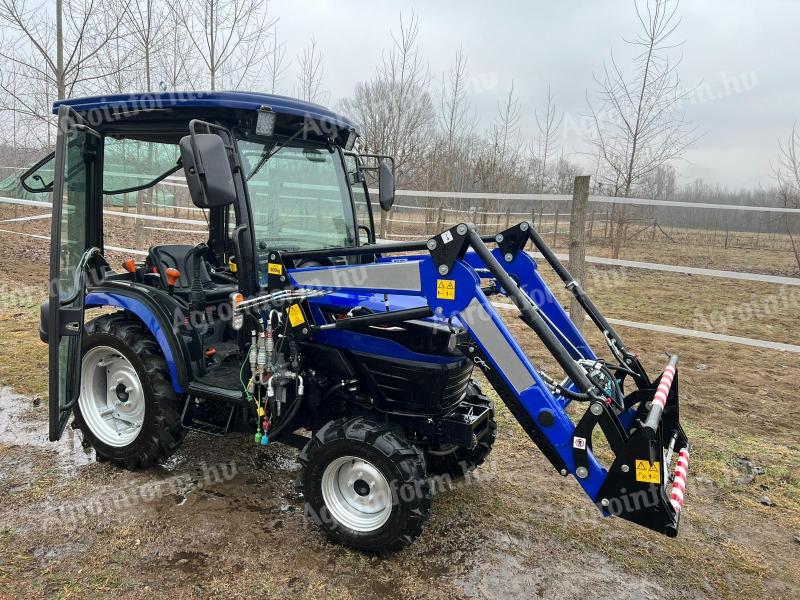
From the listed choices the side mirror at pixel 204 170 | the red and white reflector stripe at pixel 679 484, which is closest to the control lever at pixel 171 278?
the side mirror at pixel 204 170

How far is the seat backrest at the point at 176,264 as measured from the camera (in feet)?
12.3

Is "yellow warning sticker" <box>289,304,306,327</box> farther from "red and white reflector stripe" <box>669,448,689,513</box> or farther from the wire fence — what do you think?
the wire fence

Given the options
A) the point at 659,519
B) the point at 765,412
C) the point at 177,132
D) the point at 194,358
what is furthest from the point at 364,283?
the point at 765,412

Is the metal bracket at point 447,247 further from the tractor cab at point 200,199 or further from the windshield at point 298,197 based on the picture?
the windshield at point 298,197

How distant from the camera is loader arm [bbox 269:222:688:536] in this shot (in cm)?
254

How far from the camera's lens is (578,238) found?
17.3 ft

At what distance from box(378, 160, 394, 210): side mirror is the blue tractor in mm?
369

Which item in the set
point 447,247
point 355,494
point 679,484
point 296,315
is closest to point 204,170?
point 296,315

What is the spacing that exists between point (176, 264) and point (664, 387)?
3159 millimetres

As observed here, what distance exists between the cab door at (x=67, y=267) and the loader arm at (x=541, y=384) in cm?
118

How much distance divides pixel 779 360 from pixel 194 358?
7.06 m

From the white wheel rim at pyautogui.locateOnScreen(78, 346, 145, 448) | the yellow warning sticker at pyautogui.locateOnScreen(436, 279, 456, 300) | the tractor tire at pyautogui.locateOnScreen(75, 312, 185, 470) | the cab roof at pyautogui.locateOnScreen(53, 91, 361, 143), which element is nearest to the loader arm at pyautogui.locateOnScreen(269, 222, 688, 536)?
the yellow warning sticker at pyautogui.locateOnScreen(436, 279, 456, 300)

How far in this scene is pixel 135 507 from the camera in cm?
337

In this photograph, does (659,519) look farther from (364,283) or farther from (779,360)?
(779,360)
